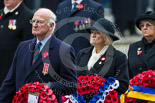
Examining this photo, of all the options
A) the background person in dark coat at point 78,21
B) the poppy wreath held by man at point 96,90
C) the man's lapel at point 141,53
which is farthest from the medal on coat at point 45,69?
the man's lapel at point 141,53

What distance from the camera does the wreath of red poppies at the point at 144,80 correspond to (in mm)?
7703

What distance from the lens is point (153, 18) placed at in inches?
331

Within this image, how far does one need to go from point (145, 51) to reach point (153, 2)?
16018 millimetres

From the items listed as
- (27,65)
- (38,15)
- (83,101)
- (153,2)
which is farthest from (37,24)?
(153,2)

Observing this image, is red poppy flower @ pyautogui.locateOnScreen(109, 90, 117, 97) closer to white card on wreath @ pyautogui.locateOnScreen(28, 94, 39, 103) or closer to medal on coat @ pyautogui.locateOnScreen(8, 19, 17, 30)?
white card on wreath @ pyautogui.locateOnScreen(28, 94, 39, 103)

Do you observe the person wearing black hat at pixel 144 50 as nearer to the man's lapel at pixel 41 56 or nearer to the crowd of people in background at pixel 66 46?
the crowd of people in background at pixel 66 46

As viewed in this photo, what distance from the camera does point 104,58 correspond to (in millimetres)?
7465

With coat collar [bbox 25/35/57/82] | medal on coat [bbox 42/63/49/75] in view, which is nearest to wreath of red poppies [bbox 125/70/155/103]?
coat collar [bbox 25/35/57/82]

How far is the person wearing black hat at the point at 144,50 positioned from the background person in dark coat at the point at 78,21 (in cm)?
72

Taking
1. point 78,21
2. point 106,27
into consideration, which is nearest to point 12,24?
point 78,21

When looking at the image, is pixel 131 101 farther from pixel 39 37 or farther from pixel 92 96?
pixel 39 37

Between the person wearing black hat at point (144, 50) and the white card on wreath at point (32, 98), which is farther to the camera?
the person wearing black hat at point (144, 50)

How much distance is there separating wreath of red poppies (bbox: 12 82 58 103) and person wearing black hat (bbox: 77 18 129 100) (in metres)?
1.23

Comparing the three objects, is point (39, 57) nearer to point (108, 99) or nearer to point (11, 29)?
point (108, 99)
